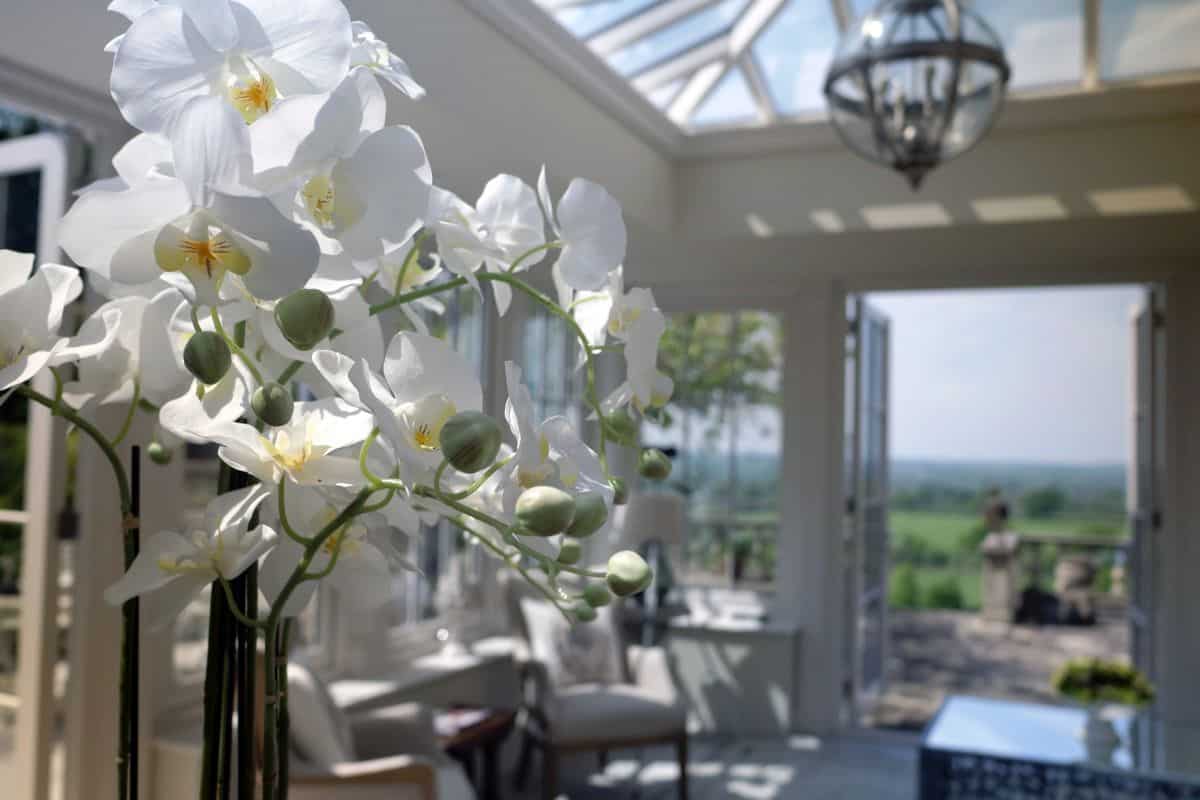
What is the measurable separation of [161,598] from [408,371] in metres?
0.24

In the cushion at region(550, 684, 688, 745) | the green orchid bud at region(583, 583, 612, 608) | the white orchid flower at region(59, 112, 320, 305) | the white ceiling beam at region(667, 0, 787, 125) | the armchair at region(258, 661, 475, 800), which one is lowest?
the cushion at region(550, 684, 688, 745)

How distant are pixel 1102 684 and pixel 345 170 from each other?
4241mm

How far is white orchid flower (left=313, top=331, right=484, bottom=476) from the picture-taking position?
24.1 inches

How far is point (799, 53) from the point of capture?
4.96 meters

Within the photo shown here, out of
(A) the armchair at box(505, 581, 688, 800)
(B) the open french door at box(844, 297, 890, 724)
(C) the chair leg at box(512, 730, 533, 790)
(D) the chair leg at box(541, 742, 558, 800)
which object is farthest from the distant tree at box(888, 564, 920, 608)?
(D) the chair leg at box(541, 742, 558, 800)

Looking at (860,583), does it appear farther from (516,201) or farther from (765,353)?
(516,201)

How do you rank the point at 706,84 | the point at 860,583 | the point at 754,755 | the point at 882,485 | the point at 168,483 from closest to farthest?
1. the point at 168,483
2. the point at 706,84
3. the point at 754,755
4. the point at 860,583
5. the point at 882,485

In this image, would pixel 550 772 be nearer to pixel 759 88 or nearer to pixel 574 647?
pixel 574 647

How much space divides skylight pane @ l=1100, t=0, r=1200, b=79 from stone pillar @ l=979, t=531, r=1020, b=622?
679 centimetres

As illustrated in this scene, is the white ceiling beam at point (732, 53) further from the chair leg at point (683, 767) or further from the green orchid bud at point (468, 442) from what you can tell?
the green orchid bud at point (468, 442)

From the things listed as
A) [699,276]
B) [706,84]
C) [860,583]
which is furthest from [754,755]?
[706,84]

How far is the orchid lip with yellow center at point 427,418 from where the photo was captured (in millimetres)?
625

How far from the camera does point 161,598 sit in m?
0.71

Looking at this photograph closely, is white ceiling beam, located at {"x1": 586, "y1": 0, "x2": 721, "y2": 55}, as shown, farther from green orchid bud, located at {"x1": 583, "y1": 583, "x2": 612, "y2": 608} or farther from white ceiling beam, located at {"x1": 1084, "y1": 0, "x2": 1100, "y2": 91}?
green orchid bud, located at {"x1": 583, "y1": 583, "x2": 612, "y2": 608}
